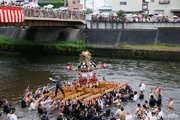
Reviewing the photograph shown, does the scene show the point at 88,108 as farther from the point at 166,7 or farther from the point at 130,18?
the point at 166,7

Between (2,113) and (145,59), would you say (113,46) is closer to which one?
(145,59)

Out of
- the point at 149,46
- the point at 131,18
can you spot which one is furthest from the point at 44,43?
the point at 149,46

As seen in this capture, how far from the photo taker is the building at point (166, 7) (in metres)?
62.8

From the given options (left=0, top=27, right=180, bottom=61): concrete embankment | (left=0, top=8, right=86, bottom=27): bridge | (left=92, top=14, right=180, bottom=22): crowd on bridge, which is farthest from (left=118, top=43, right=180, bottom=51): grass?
(left=0, top=8, right=86, bottom=27): bridge

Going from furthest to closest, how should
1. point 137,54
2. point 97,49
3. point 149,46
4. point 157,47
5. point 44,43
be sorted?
point 44,43 → point 97,49 → point 149,46 → point 137,54 → point 157,47

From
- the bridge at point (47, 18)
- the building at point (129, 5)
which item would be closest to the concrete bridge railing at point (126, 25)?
the bridge at point (47, 18)

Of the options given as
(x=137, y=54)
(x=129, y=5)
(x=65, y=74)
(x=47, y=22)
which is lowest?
(x=65, y=74)

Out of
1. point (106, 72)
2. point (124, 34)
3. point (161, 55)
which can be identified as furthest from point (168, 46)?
point (106, 72)

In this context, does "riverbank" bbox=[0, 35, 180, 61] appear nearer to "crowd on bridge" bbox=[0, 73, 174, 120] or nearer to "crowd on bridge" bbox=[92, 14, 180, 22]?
"crowd on bridge" bbox=[92, 14, 180, 22]

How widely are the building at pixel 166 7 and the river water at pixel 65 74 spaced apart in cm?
2475

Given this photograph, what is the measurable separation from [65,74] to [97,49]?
43.5 ft

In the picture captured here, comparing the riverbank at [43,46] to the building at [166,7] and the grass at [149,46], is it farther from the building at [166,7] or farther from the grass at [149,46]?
the building at [166,7]

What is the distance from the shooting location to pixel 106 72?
121ft

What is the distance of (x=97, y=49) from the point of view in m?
47.5
